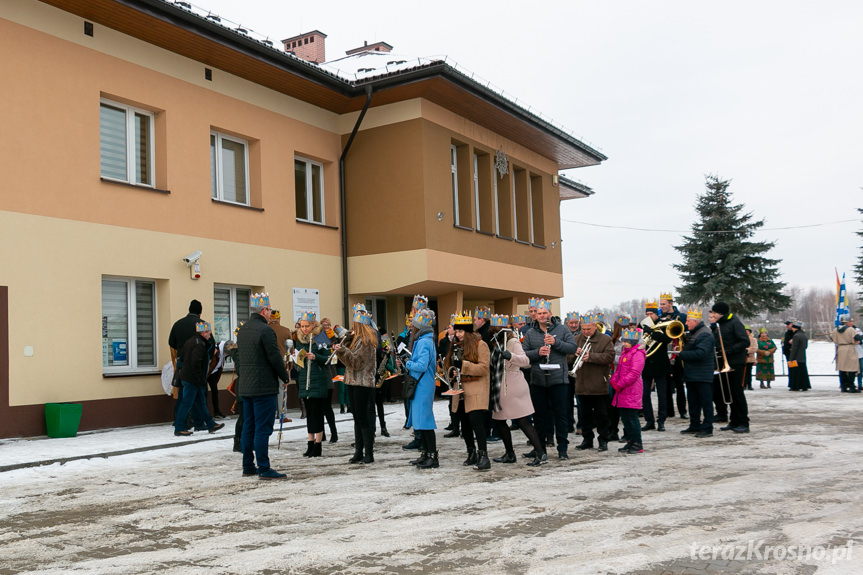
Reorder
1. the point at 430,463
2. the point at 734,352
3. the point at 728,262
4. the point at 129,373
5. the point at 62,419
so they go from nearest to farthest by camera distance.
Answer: the point at 430,463 → the point at 734,352 → the point at 62,419 → the point at 129,373 → the point at 728,262

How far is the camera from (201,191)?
51.5 ft

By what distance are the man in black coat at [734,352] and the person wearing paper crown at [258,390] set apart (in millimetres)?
6968

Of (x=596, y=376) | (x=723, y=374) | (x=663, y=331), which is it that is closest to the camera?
(x=596, y=376)

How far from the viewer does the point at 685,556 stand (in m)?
5.13

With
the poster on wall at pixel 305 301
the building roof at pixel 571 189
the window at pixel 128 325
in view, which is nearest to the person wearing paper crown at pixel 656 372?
the poster on wall at pixel 305 301

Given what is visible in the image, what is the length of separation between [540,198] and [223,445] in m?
16.3

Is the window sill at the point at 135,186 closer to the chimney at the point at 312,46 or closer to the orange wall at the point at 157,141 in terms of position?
the orange wall at the point at 157,141

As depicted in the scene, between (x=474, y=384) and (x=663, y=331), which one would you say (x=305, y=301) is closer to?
(x=663, y=331)

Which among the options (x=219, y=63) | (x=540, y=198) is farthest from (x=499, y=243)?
(x=219, y=63)

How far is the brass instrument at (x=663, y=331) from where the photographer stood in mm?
Result: 12336

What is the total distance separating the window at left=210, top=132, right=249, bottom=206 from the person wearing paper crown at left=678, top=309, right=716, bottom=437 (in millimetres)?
10095

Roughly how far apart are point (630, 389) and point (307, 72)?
11.0 m

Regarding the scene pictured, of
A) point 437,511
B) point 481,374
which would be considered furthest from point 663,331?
point 437,511

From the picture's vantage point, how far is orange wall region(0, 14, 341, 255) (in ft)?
41.1
